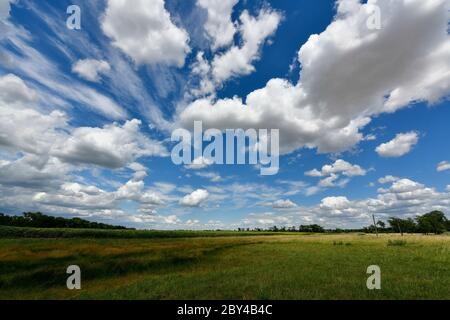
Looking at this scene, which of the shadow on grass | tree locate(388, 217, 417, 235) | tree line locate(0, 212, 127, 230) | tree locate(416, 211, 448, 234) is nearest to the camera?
the shadow on grass

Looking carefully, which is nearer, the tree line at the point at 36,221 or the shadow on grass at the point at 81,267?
the shadow on grass at the point at 81,267

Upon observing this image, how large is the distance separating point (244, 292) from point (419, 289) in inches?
320

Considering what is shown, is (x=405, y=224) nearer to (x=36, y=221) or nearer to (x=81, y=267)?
(x=81, y=267)

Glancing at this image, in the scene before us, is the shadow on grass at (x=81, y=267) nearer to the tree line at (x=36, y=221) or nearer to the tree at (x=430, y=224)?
the tree line at (x=36, y=221)

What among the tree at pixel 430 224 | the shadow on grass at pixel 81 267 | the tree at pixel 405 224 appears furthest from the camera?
the tree at pixel 405 224

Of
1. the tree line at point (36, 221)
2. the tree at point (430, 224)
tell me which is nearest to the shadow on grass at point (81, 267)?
the tree line at point (36, 221)

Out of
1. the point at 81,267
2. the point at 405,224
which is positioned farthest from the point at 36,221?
the point at 405,224

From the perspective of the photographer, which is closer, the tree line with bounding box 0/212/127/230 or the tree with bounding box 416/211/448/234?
the tree line with bounding box 0/212/127/230

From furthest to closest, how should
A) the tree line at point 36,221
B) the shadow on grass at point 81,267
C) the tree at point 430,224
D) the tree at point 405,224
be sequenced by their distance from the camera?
the tree at point 405,224 < the tree at point 430,224 < the tree line at point 36,221 < the shadow on grass at point 81,267

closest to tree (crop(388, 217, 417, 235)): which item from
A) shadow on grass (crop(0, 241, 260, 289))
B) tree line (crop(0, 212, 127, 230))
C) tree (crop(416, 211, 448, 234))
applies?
tree (crop(416, 211, 448, 234))

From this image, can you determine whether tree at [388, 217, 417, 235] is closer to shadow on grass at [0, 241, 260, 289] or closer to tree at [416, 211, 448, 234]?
tree at [416, 211, 448, 234]
